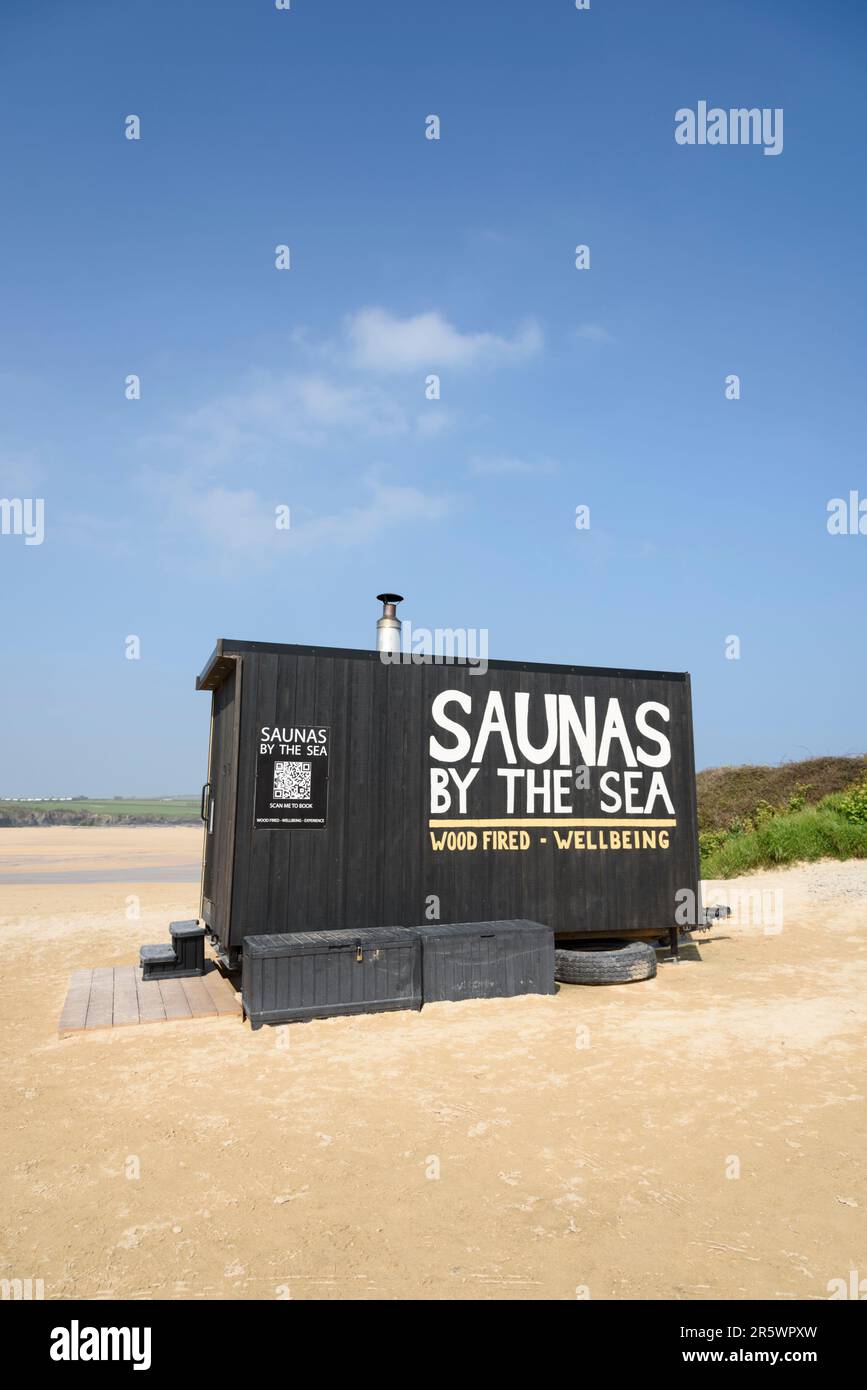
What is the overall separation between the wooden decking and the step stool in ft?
0.49

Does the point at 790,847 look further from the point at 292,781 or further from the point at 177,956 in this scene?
the point at 177,956

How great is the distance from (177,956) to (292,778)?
2975mm

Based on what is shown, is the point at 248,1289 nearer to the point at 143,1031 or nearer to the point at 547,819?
the point at 143,1031

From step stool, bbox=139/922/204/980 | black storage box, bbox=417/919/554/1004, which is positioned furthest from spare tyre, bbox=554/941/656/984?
step stool, bbox=139/922/204/980

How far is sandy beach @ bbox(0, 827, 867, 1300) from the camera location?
4.05 m

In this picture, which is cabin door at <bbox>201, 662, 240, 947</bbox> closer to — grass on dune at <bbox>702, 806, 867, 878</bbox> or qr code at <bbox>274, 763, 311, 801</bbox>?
qr code at <bbox>274, 763, 311, 801</bbox>

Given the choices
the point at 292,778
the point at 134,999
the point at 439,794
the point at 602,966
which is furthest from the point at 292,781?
the point at 602,966

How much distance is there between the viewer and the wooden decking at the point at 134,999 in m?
8.38

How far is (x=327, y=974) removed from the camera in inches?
337

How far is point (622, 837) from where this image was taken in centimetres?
1133

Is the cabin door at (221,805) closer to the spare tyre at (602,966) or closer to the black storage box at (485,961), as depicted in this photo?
the black storage box at (485,961)

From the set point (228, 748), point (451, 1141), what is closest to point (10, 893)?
point (228, 748)

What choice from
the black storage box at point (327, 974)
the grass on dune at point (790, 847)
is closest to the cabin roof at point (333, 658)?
the black storage box at point (327, 974)
